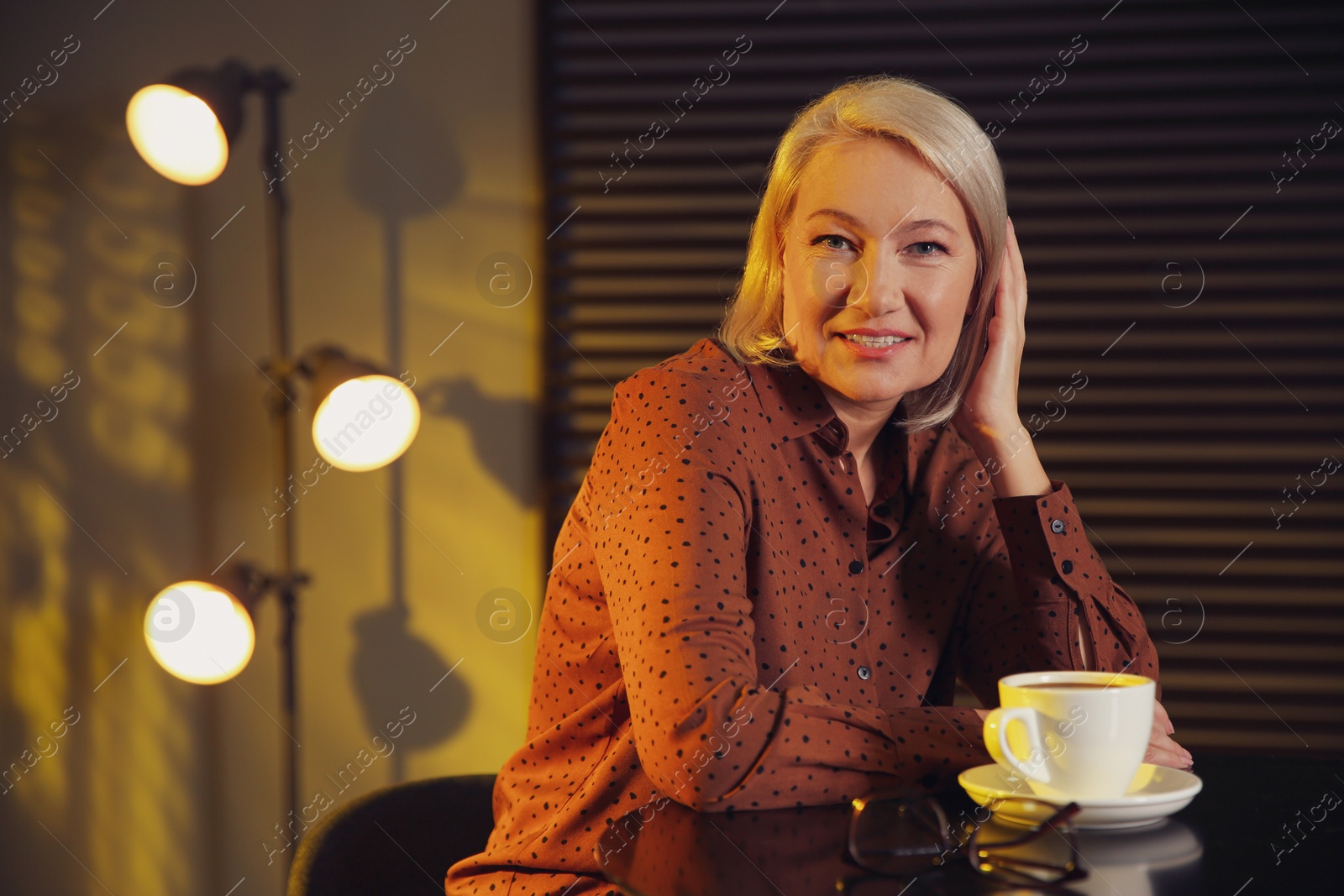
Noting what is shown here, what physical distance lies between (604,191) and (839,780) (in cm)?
175

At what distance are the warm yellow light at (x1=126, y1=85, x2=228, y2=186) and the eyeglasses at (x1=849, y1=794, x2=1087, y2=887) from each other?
1.83 meters

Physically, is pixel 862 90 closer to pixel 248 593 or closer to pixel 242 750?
pixel 248 593

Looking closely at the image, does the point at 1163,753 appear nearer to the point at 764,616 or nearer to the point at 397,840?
the point at 764,616

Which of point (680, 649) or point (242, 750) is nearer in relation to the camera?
point (680, 649)

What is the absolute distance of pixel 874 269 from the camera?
4.26 ft

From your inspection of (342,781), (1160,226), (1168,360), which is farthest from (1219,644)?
(342,781)

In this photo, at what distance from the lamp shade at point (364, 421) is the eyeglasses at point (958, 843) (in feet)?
4.67

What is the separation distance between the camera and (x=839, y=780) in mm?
997

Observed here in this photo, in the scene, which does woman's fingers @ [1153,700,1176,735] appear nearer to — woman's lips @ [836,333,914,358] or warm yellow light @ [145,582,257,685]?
woman's lips @ [836,333,914,358]

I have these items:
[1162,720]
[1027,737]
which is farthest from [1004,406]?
[1027,737]

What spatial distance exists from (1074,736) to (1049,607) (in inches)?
18.9

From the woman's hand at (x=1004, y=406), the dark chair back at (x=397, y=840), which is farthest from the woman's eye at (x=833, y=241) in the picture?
the dark chair back at (x=397, y=840)

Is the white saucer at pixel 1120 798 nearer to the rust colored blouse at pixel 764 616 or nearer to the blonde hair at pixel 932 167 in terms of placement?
the rust colored blouse at pixel 764 616

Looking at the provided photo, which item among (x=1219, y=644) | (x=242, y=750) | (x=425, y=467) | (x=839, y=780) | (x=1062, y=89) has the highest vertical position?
(x=1062, y=89)
